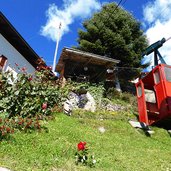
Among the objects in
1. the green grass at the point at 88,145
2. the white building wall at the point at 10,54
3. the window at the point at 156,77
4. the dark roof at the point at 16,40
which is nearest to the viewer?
the green grass at the point at 88,145

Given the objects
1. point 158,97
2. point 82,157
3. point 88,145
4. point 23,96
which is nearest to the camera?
point 82,157

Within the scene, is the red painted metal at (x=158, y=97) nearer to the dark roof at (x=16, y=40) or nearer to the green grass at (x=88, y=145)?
the green grass at (x=88, y=145)

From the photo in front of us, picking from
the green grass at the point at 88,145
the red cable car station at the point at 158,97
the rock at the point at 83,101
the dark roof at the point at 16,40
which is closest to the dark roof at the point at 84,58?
the dark roof at the point at 16,40

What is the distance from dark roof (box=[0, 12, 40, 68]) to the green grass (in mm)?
6201

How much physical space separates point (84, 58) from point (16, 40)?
4.86m

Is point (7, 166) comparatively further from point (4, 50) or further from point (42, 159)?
point (4, 50)

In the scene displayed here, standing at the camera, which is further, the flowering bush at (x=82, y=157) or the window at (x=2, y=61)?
the window at (x=2, y=61)

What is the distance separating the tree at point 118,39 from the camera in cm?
2419

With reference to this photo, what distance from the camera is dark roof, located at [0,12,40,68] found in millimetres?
14429

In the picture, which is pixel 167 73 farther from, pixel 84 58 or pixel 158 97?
pixel 84 58

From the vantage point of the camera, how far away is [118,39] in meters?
23.8

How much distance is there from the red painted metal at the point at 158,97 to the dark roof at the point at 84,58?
4043mm

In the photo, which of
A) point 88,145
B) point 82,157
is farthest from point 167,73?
point 82,157

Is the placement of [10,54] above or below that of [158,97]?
above
